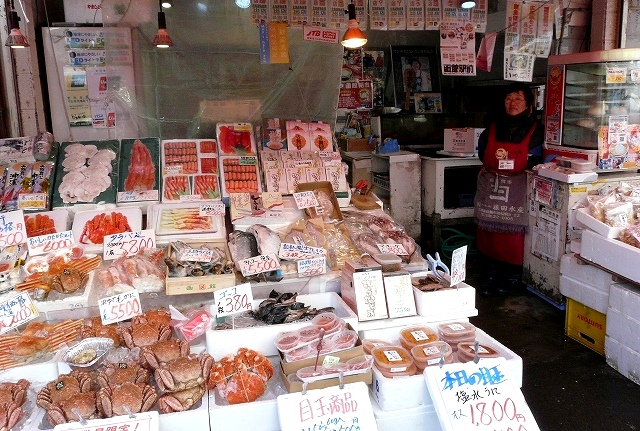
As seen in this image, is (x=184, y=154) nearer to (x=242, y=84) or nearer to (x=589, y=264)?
(x=242, y=84)

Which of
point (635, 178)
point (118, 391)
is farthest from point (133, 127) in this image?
point (635, 178)

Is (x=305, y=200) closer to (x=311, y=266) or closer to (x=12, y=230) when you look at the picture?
(x=311, y=266)

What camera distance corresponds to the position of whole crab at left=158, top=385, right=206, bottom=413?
256 centimetres

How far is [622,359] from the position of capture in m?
4.84

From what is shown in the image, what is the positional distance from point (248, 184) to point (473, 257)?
4675 millimetres

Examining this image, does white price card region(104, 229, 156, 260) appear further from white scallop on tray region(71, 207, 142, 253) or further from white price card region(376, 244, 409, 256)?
white price card region(376, 244, 409, 256)

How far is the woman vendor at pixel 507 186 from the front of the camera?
6.54 metres

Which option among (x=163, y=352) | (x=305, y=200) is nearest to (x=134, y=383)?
(x=163, y=352)

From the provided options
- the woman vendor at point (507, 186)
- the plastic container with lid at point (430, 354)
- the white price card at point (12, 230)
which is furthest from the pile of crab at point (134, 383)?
the woman vendor at point (507, 186)

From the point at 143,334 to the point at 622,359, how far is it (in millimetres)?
4108

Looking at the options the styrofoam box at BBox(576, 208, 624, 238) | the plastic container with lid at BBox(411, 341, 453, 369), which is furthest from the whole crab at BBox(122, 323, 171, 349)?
the styrofoam box at BBox(576, 208, 624, 238)

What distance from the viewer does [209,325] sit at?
10.5 ft

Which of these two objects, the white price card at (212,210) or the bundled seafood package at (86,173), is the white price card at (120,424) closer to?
the white price card at (212,210)

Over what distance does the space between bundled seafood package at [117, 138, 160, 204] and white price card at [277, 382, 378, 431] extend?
292 centimetres
